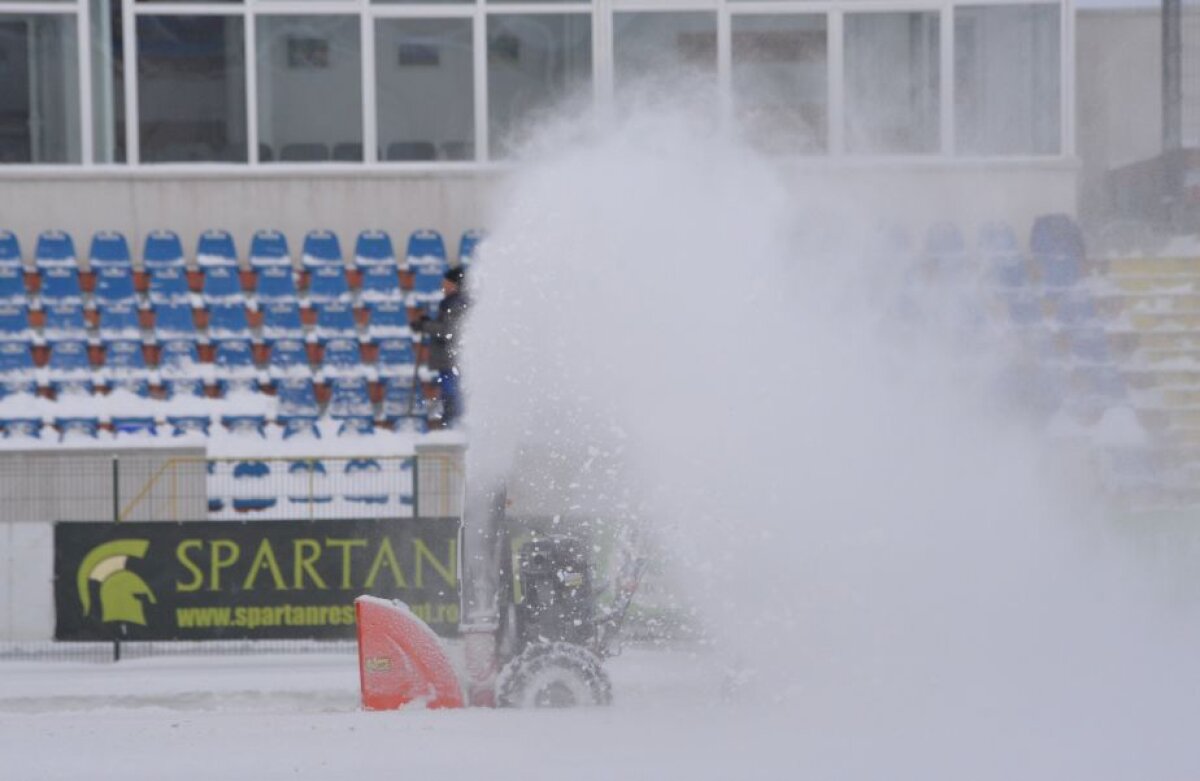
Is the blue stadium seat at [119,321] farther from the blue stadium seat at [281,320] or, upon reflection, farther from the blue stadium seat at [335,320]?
the blue stadium seat at [335,320]

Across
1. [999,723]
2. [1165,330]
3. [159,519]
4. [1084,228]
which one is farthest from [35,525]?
[1084,228]

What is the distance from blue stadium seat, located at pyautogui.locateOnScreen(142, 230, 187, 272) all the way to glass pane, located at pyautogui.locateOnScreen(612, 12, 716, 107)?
15.9ft

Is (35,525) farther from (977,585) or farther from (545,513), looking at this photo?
(977,585)

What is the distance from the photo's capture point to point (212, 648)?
13.7 metres

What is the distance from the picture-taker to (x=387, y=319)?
17.5 metres

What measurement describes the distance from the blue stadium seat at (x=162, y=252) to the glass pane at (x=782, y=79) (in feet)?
19.5

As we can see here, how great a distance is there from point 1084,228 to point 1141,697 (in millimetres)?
11679

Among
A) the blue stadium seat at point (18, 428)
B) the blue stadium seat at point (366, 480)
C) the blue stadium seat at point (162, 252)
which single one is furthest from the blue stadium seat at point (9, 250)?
the blue stadium seat at point (366, 480)

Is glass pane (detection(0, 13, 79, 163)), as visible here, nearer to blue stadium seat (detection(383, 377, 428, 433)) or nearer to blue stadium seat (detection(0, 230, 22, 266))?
blue stadium seat (detection(0, 230, 22, 266))

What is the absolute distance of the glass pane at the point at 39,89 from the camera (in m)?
18.4

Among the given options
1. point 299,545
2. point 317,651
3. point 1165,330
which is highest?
point 1165,330

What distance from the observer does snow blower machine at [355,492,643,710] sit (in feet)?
29.7

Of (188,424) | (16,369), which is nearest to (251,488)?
(188,424)

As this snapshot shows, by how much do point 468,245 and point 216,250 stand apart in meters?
2.57
